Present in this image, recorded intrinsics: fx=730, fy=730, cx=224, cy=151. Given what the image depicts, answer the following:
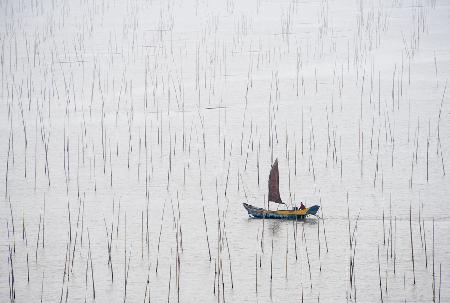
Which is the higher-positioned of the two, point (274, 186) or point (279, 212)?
point (274, 186)

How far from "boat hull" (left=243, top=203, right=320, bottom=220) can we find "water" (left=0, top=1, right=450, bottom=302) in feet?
0.18

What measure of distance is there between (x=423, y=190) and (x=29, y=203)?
3.38 m

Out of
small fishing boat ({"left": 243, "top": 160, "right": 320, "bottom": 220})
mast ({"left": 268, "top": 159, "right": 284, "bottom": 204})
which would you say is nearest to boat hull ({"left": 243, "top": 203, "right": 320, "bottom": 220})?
small fishing boat ({"left": 243, "top": 160, "right": 320, "bottom": 220})

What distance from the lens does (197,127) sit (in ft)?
26.1

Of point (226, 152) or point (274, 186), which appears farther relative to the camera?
point (226, 152)

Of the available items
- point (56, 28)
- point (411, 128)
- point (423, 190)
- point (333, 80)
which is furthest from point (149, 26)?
point (423, 190)

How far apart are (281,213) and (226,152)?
5.24ft

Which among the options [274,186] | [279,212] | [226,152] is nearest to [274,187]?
[274,186]

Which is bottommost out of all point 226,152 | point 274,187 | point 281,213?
point 281,213

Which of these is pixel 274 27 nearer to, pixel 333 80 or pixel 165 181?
pixel 333 80

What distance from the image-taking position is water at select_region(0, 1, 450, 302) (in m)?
4.99

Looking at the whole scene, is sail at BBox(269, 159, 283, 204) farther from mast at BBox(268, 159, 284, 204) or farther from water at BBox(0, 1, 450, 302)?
water at BBox(0, 1, 450, 302)

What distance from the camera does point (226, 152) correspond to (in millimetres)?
7234

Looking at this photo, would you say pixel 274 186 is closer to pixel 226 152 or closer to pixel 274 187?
pixel 274 187
